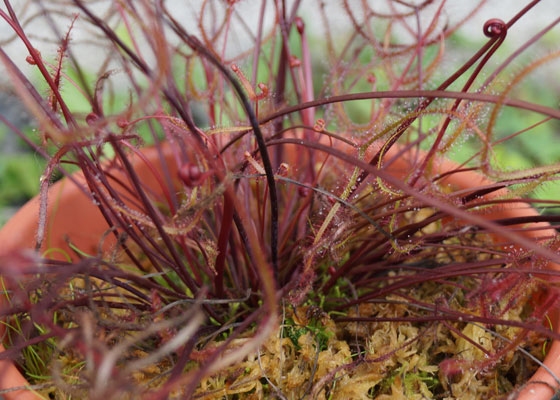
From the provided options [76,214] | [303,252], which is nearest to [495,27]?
[303,252]

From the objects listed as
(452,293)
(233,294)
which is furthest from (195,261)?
(452,293)

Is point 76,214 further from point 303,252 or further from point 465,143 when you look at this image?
point 465,143

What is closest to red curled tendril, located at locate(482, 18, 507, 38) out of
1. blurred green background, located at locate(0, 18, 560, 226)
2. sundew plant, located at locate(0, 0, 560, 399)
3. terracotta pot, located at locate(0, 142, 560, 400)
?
sundew plant, located at locate(0, 0, 560, 399)

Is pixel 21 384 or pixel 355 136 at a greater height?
pixel 355 136

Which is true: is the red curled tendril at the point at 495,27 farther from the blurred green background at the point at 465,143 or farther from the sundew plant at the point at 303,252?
the blurred green background at the point at 465,143

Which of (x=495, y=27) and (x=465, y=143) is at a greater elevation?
(x=495, y=27)

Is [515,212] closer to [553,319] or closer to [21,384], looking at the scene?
[553,319]

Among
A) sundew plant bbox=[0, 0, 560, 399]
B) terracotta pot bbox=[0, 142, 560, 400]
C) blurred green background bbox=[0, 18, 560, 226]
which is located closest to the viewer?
sundew plant bbox=[0, 0, 560, 399]

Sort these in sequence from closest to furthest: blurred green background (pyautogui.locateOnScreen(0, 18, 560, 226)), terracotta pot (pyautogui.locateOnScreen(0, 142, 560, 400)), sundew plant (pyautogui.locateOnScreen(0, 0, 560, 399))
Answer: sundew plant (pyautogui.locateOnScreen(0, 0, 560, 399))
terracotta pot (pyautogui.locateOnScreen(0, 142, 560, 400))
blurred green background (pyautogui.locateOnScreen(0, 18, 560, 226))

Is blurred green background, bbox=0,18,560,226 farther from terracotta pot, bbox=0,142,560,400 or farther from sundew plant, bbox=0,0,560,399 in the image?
sundew plant, bbox=0,0,560,399
